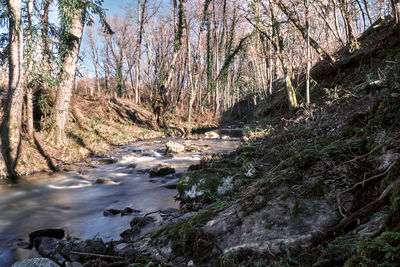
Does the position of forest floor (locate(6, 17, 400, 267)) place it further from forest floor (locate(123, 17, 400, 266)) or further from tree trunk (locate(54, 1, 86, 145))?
tree trunk (locate(54, 1, 86, 145))

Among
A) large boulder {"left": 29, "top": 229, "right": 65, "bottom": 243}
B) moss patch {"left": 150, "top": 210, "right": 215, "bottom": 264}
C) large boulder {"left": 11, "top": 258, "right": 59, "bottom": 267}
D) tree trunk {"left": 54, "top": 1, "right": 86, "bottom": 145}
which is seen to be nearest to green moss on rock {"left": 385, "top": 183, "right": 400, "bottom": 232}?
moss patch {"left": 150, "top": 210, "right": 215, "bottom": 264}

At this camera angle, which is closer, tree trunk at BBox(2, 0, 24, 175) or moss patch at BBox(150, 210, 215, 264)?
moss patch at BBox(150, 210, 215, 264)

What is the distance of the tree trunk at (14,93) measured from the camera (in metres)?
7.92

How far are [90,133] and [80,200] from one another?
787cm

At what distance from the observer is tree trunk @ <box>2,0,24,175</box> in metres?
7.92

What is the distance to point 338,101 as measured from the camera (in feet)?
21.3

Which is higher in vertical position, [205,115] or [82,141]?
[205,115]

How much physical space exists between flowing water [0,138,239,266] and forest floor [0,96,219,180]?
0.89 m

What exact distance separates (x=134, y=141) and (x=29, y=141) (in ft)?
24.9

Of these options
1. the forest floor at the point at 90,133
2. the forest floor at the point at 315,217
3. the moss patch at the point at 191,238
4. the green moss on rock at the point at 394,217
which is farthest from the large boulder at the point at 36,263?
the forest floor at the point at 90,133

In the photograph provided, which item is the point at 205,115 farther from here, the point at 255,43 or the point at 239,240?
the point at 239,240

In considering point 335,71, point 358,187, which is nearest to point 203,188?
point 358,187

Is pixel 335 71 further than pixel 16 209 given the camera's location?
Yes

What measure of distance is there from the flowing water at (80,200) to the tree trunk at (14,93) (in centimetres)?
100
